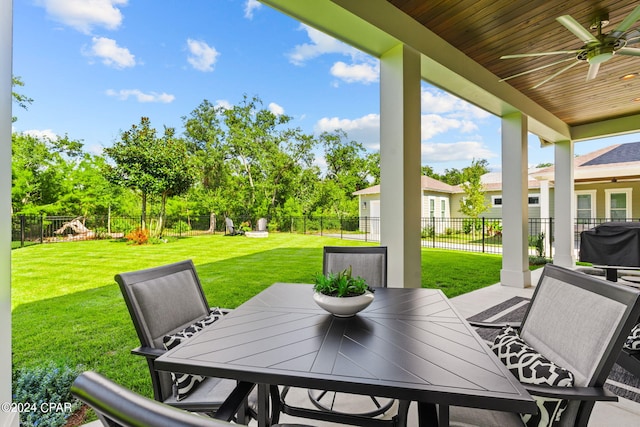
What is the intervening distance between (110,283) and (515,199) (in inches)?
245

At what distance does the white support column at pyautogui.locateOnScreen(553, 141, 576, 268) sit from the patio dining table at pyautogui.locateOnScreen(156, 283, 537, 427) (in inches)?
280

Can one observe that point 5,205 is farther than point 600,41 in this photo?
No

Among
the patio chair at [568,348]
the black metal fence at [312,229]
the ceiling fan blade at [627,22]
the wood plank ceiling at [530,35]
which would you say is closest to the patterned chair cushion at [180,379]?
the patio chair at [568,348]

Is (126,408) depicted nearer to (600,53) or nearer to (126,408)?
(126,408)

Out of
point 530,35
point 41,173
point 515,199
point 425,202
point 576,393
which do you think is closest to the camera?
point 576,393

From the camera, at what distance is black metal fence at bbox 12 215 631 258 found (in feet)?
12.7

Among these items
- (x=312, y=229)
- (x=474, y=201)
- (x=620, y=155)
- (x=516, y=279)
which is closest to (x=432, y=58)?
(x=516, y=279)

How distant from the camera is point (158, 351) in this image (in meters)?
1.33

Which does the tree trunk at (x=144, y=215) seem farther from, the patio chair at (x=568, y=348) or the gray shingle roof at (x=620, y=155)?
the gray shingle roof at (x=620, y=155)

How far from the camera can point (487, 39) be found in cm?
341

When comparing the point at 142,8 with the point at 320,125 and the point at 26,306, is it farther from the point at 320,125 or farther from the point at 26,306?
the point at 320,125

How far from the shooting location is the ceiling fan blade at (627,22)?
2354 millimetres

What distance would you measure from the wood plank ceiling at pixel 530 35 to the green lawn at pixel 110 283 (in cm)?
343

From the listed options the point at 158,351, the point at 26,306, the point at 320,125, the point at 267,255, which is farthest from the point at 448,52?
the point at 320,125
